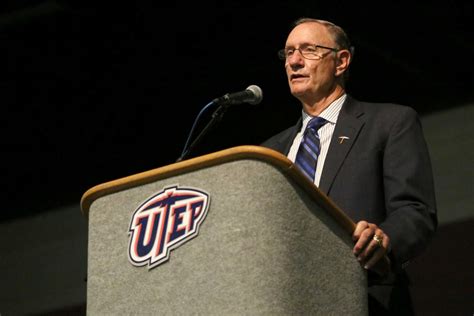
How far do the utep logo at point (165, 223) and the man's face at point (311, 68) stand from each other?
0.90 m

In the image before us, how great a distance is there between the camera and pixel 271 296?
2.09 meters

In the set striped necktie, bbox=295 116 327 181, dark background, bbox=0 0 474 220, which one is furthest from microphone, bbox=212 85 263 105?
dark background, bbox=0 0 474 220

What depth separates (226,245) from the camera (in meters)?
2.15

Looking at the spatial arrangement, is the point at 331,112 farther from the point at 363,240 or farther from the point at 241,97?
the point at 363,240

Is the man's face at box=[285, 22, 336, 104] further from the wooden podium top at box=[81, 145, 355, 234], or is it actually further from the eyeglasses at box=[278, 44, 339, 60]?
the wooden podium top at box=[81, 145, 355, 234]

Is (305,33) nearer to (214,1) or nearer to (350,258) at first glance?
(350,258)

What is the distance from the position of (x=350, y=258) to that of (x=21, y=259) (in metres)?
2.66

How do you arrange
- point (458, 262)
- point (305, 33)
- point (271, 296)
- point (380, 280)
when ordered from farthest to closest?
point (458, 262) < point (305, 33) < point (380, 280) < point (271, 296)

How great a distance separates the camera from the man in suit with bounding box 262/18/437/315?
2.42 m

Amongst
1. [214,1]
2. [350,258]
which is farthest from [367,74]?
[350,258]

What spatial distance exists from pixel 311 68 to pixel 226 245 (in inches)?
40.6

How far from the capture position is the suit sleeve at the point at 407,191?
242cm

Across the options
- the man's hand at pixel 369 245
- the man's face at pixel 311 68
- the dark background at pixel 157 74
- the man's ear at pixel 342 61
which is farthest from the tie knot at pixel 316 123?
the dark background at pixel 157 74

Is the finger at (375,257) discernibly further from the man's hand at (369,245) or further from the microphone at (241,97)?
the microphone at (241,97)
